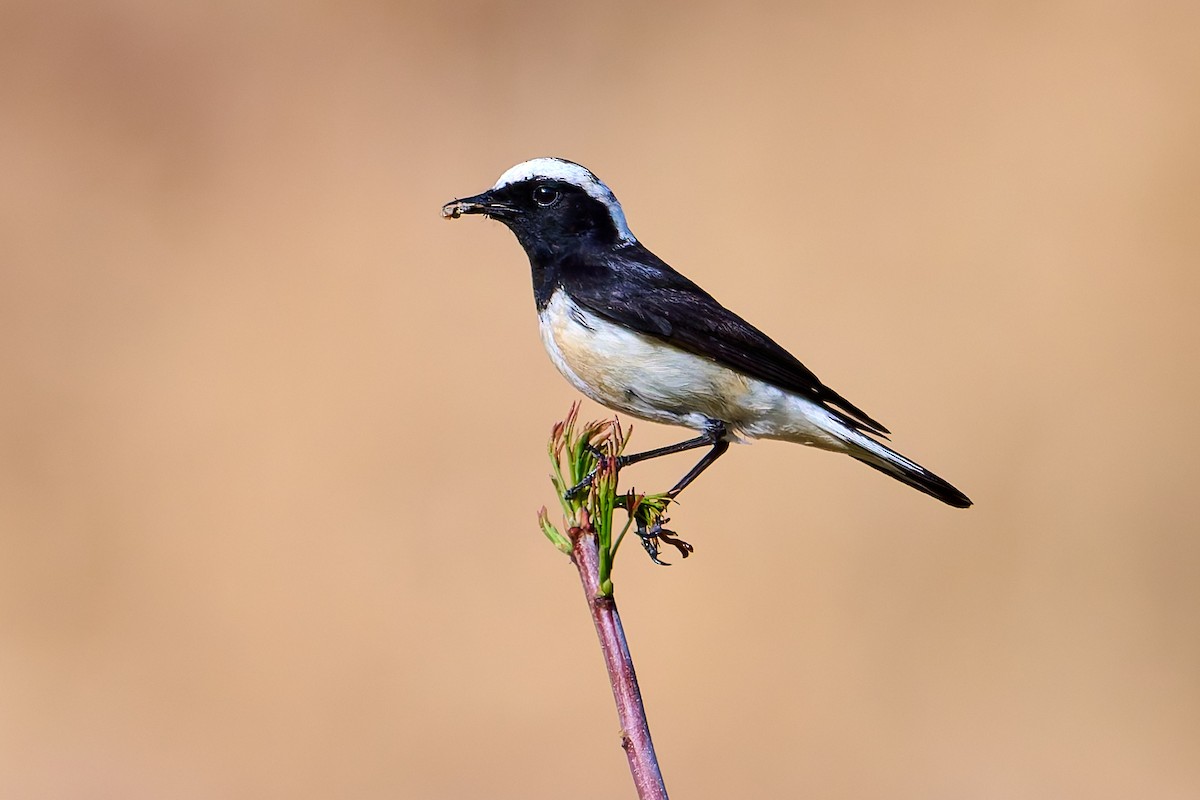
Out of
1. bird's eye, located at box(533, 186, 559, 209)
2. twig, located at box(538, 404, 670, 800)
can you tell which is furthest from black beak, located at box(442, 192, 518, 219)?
twig, located at box(538, 404, 670, 800)

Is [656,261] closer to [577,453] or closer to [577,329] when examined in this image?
[577,329]

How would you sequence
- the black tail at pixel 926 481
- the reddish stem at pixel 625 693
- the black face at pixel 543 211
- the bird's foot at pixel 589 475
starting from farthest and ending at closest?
the black face at pixel 543 211, the black tail at pixel 926 481, the bird's foot at pixel 589 475, the reddish stem at pixel 625 693

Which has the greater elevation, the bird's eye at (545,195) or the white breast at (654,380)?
the bird's eye at (545,195)

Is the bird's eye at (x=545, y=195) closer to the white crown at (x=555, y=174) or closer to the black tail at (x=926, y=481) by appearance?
the white crown at (x=555, y=174)

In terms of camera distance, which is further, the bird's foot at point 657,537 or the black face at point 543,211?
the black face at point 543,211

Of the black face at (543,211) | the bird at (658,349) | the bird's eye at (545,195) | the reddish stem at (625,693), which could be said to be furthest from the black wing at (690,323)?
the reddish stem at (625,693)

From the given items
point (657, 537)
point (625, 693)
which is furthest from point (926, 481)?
point (625, 693)
